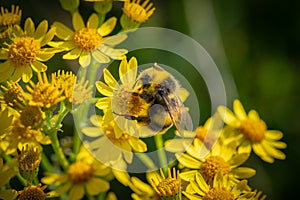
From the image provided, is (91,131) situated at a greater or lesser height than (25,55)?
lesser

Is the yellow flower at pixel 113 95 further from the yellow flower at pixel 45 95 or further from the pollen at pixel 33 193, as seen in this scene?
the pollen at pixel 33 193

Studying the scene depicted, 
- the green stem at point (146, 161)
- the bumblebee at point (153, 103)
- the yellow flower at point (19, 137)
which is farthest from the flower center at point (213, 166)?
the yellow flower at point (19, 137)

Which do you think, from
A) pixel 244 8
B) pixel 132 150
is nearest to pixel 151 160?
pixel 132 150

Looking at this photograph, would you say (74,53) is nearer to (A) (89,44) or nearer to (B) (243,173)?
(A) (89,44)

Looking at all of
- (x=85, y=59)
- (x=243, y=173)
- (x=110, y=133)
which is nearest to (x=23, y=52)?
(x=85, y=59)

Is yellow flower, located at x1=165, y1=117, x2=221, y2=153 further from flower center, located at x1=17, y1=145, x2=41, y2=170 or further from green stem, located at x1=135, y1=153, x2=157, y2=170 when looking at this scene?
flower center, located at x1=17, y1=145, x2=41, y2=170

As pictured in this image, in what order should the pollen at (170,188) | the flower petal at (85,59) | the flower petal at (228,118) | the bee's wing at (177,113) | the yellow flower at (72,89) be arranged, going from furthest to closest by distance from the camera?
the flower petal at (228,118)
the flower petal at (85,59)
the yellow flower at (72,89)
the pollen at (170,188)
the bee's wing at (177,113)
